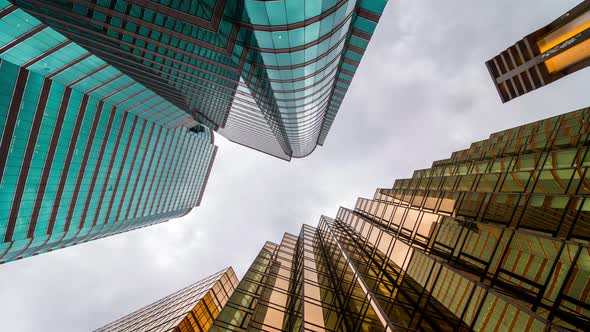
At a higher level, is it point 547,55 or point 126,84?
point 547,55

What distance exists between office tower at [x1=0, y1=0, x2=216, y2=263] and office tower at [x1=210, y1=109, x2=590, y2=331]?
4795 centimetres

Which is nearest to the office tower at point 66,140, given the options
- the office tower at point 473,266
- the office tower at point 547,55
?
the office tower at point 473,266

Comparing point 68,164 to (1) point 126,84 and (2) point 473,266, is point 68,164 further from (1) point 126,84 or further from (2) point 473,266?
(2) point 473,266

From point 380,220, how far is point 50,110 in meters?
56.6

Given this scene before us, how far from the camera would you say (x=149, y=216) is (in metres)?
107

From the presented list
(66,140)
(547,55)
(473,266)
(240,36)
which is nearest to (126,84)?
(66,140)

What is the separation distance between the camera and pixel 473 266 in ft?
47.4

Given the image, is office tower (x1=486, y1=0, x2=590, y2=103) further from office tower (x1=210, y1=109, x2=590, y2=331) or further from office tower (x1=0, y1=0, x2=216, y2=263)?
office tower (x1=0, y1=0, x2=216, y2=263)

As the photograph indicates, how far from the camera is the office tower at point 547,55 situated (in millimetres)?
29002

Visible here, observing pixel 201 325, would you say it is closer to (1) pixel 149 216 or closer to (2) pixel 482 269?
(2) pixel 482 269

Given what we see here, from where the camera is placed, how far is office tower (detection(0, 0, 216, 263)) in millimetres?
48562

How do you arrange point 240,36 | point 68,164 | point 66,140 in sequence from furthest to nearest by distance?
1. point 68,164
2. point 66,140
3. point 240,36

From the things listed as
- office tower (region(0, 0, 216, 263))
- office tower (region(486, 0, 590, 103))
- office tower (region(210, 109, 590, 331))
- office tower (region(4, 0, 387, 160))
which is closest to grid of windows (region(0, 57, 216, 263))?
office tower (region(0, 0, 216, 263))

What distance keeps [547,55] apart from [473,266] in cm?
3227
